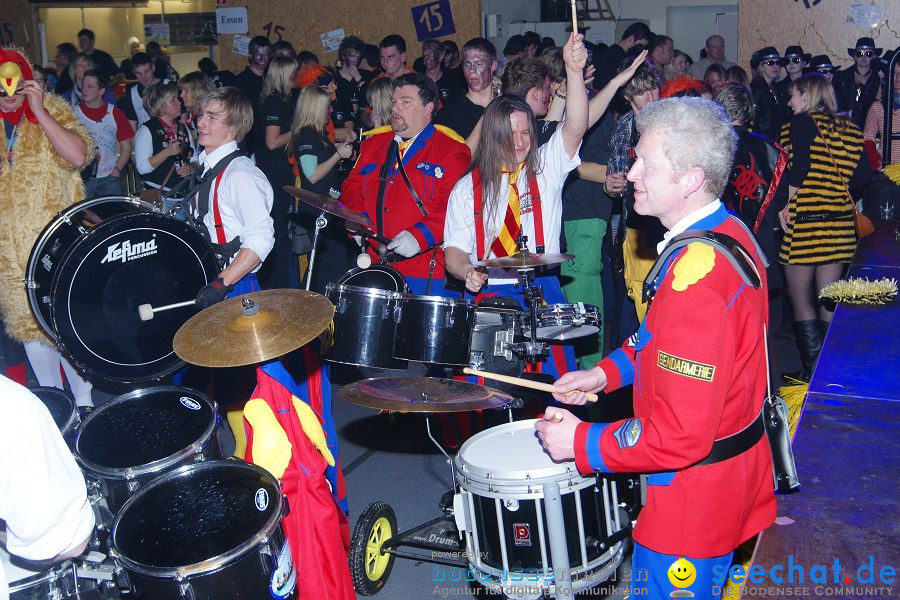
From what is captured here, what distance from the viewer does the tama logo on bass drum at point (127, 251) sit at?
354cm

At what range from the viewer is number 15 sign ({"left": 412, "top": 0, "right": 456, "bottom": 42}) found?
1147 cm

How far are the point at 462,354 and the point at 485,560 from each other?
85 centimetres

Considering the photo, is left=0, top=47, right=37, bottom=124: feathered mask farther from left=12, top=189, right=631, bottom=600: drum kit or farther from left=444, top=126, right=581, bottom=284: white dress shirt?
left=444, top=126, right=581, bottom=284: white dress shirt

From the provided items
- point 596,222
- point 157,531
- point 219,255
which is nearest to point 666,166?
point 157,531

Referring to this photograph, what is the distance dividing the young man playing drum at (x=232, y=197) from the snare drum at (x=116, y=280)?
171 millimetres

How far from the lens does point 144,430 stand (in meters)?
3.10

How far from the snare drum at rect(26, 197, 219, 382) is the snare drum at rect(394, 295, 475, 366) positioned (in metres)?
1.04

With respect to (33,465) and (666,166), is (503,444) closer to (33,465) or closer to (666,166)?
(666,166)

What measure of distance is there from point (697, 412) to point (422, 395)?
3.98 ft

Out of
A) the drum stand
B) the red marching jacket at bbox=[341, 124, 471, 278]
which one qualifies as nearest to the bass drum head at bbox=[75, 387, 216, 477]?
the drum stand

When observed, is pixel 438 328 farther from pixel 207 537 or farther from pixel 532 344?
pixel 207 537

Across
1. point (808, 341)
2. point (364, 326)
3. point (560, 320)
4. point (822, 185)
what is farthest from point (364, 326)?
point (822, 185)

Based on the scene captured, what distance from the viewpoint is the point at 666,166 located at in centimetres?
206

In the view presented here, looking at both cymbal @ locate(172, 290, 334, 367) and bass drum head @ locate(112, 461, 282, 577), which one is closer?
bass drum head @ locate(112, 461, 282, 577)
